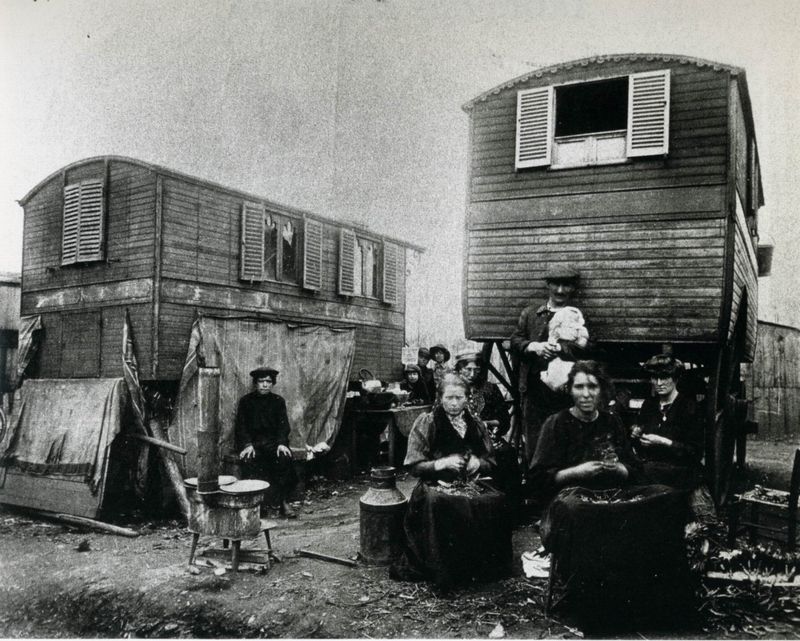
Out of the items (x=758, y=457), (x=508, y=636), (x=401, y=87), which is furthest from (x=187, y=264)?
(x=758, y=457)

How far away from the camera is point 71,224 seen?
10.8 m

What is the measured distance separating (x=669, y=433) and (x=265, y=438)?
195 inches

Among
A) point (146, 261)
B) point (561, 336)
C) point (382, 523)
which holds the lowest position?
point (382, 523)

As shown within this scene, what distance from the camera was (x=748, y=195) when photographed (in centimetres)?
980

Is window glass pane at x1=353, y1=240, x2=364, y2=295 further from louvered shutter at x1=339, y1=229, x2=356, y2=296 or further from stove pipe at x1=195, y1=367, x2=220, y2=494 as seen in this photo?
stove pipe at x1=195, y1=367, x2=220, y2=494

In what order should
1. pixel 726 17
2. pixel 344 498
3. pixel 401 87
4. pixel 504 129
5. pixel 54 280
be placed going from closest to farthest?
pixel 726 17 → pixel 401 87 → pixel 504 129 → pixel 344 498 → pixel 54 280

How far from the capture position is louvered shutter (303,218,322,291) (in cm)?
1295

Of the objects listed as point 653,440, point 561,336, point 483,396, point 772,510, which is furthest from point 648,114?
point 772,510

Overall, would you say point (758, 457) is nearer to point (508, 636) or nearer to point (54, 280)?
point (508, 636)

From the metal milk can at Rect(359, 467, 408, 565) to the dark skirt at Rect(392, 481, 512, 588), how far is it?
0.43 m

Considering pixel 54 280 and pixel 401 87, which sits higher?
pixel 401 87

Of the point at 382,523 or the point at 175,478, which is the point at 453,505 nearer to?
the point at 382,523

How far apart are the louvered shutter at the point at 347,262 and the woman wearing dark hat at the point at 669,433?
925cm

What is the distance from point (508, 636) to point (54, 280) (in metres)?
10.5
